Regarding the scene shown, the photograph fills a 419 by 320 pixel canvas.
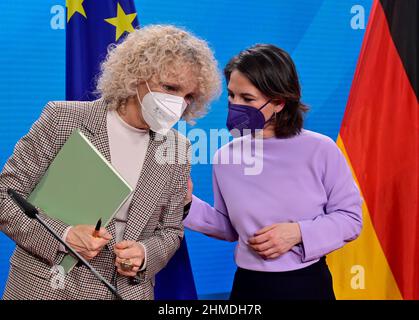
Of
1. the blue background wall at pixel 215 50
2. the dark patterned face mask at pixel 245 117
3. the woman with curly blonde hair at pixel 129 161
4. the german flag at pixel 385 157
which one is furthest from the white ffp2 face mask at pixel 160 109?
the blue background wall at pixel 215 50

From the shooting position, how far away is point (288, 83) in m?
1.85

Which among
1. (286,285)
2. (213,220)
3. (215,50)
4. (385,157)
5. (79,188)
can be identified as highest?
(215,50)

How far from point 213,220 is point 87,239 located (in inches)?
23.4

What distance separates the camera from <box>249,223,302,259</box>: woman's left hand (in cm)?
171

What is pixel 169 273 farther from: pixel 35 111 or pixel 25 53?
pixel 25 53

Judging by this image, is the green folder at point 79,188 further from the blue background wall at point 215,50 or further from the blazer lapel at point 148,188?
the blue background wall at point 215,50

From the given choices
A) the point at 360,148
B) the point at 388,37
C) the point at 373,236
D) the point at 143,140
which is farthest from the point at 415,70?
the point at 143,140

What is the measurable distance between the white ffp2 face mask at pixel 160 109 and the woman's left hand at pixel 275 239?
416mm

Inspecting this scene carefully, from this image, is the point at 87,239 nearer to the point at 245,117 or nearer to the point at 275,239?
the point at 275,239

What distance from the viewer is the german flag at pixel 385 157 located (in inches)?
91.7

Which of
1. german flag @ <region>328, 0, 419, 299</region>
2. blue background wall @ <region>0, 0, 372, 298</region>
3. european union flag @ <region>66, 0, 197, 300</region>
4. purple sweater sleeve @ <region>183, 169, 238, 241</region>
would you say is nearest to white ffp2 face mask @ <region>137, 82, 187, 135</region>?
purple sweater sleeve @ <region>183, 169, 238, 241</region>

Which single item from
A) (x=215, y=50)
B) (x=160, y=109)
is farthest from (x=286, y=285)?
(x=215, y=50)

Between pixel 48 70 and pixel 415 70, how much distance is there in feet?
5.06

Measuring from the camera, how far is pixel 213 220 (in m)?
1.94
